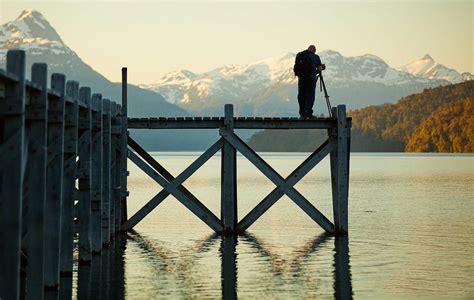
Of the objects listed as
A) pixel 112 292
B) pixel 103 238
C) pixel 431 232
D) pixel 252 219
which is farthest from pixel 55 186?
pixel 431 232

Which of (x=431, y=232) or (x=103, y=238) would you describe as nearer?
(x=103, y=238)

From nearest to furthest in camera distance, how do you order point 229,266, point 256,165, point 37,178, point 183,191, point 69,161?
point 37,178 < point 69,161 < point 229,266 < point 256,165 < point 183,191

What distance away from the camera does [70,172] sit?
704 inches

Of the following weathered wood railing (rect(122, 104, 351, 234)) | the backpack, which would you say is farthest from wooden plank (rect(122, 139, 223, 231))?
the backpack

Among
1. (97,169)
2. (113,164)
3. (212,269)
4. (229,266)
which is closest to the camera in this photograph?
(212,269)

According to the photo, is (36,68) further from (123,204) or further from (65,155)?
(123,204)

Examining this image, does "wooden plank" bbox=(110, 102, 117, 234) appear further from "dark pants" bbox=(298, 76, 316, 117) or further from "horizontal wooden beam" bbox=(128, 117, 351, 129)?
"dark pants" bbox=(298, 76, 316, 117)

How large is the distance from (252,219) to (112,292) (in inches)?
357

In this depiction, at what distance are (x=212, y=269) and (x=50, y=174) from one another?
6024mm

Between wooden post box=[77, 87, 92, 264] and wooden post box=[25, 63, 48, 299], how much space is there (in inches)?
203

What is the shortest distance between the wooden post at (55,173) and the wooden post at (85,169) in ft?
11.6

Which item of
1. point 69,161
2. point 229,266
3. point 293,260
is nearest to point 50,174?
point 69,161

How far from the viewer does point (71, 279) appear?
18.1 m

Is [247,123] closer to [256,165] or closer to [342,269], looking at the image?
[256,165]
